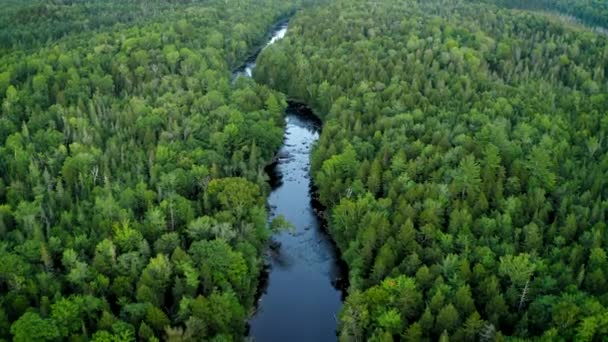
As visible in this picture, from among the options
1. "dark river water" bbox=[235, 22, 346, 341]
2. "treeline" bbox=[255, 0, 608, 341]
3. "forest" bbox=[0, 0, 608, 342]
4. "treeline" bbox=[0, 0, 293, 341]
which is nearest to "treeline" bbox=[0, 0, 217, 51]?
"forest" bbox=[0, 0, 608, 342]

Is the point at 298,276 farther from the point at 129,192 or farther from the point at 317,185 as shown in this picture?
the point at 129,192

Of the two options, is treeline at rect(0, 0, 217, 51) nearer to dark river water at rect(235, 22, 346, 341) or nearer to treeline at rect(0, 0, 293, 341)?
treeline at rect(0, 0, 293, 341)

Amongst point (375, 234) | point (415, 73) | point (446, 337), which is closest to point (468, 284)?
point (446, 337)

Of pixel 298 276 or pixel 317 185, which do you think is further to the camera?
pixel 317 185

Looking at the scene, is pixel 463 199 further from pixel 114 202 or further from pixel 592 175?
pixel 114 202

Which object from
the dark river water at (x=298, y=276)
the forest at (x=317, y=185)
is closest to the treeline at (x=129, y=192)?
the forest at (x=317, y=185)

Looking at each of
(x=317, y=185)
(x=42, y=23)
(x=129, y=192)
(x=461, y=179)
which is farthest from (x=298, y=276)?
(x=42, y=23)
